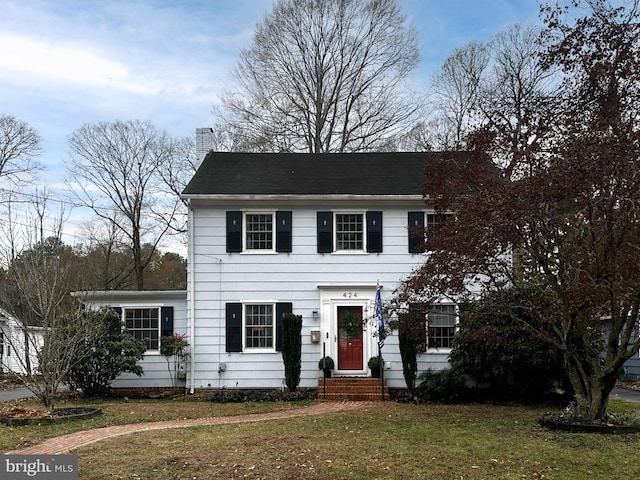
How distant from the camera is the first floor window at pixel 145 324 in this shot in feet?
56.5

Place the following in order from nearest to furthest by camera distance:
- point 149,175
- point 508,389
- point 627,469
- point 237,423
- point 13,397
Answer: point 627,469 → point 237,423 → point 508,389 → point 13,397 → point 149,175

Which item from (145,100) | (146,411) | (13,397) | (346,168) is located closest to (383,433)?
(146,411)

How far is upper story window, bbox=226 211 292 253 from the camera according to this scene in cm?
1692

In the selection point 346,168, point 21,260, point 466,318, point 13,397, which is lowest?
point 13,397

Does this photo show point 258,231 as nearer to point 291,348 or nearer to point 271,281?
point 271,281

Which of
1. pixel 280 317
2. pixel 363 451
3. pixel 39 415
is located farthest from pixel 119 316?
pixel 363 451

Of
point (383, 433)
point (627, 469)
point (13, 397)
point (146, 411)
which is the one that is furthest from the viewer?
point (13, 397)

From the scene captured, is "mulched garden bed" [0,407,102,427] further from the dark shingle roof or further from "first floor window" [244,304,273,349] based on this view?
the dark shingle roof

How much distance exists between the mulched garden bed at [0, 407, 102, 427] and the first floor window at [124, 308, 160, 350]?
14.9 feet

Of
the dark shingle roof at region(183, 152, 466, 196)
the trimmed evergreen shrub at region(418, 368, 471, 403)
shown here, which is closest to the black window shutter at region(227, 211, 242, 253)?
the dark shingle roof at region(183, 152, 466, 196)

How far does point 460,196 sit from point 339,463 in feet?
19.8

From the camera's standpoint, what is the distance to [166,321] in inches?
675

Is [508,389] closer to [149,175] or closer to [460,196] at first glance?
[460,196]

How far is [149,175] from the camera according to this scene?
30.8 metres
